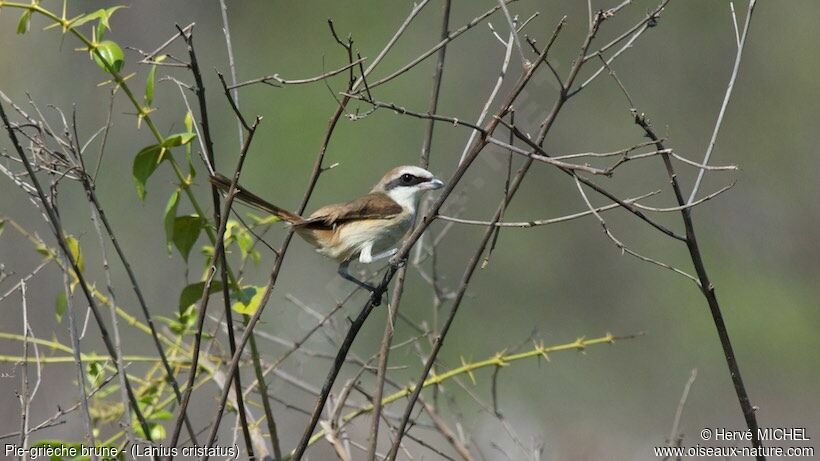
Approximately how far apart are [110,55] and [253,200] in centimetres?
81

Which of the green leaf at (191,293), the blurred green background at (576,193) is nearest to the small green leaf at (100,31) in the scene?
the green leaf at (191,293)

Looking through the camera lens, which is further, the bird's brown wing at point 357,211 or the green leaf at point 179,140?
the bird's brown wing at point 357,211

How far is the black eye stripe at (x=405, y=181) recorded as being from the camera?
12.7 feet

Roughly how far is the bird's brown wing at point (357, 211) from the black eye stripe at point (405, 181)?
8 cm

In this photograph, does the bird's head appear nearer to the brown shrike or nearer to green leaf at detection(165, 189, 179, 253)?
the brown shrike

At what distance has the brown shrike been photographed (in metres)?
3.73

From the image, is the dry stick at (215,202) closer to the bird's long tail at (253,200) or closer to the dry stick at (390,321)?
the bird's long tail at (253,200)

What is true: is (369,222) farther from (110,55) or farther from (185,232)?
(110,55)

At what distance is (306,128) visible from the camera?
376 inches

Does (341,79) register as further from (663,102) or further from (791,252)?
(791,252)

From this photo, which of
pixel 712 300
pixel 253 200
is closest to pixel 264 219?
pixel 253 200

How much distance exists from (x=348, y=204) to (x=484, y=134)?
1650 millimetres

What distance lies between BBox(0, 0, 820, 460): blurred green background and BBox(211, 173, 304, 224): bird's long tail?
5.06 meters

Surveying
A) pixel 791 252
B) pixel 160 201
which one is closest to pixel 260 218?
pixel 160 201
